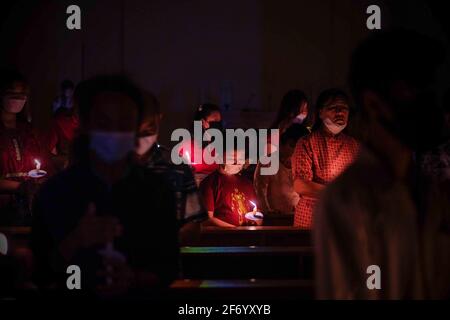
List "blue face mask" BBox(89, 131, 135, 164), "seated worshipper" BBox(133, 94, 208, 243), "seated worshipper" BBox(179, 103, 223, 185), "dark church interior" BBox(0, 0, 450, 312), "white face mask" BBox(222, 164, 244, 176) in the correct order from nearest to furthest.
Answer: "dark church interior" BBox(0, 0, 450, 312) < "blue face mask" BBox(89, 131, 135, 164) < "seated worshipper" BBox(133, 94, 208, 243) < "white face mask" BBox(222, 164, 244, 176) < "seated worshipper" BBox(179, 103, 223, 185)

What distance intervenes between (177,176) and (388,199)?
112cm

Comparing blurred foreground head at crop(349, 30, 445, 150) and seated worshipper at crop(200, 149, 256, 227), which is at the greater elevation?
blurred foreground head at crop(349, 30, 445, 150)

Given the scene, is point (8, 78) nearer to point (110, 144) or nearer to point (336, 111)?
point (110, 144)

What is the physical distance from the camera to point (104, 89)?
8.02ft

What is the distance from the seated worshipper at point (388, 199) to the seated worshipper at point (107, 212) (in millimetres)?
728

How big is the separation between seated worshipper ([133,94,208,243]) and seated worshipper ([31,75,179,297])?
0.19m

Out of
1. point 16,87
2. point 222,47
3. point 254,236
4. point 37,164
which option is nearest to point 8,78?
point 16,87

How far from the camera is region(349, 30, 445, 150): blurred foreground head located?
2.03 m

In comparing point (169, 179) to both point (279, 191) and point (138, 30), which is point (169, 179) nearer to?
point (279, 191)

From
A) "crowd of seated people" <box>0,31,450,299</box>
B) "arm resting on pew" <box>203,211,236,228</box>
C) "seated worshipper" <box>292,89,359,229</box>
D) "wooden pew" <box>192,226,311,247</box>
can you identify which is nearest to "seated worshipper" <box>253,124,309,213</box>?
"arm resting on pew" <box>203,211,236,228</box>

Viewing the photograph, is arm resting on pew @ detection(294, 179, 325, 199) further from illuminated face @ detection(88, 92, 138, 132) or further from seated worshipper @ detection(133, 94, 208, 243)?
illuminated face @ detection(88, 92, 138, 132)

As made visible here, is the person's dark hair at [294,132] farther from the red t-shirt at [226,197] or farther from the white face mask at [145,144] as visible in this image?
the white face mask at [145,144]

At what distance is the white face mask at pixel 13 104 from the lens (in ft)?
12.2

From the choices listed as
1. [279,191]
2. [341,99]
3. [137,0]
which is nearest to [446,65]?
[341,99]
